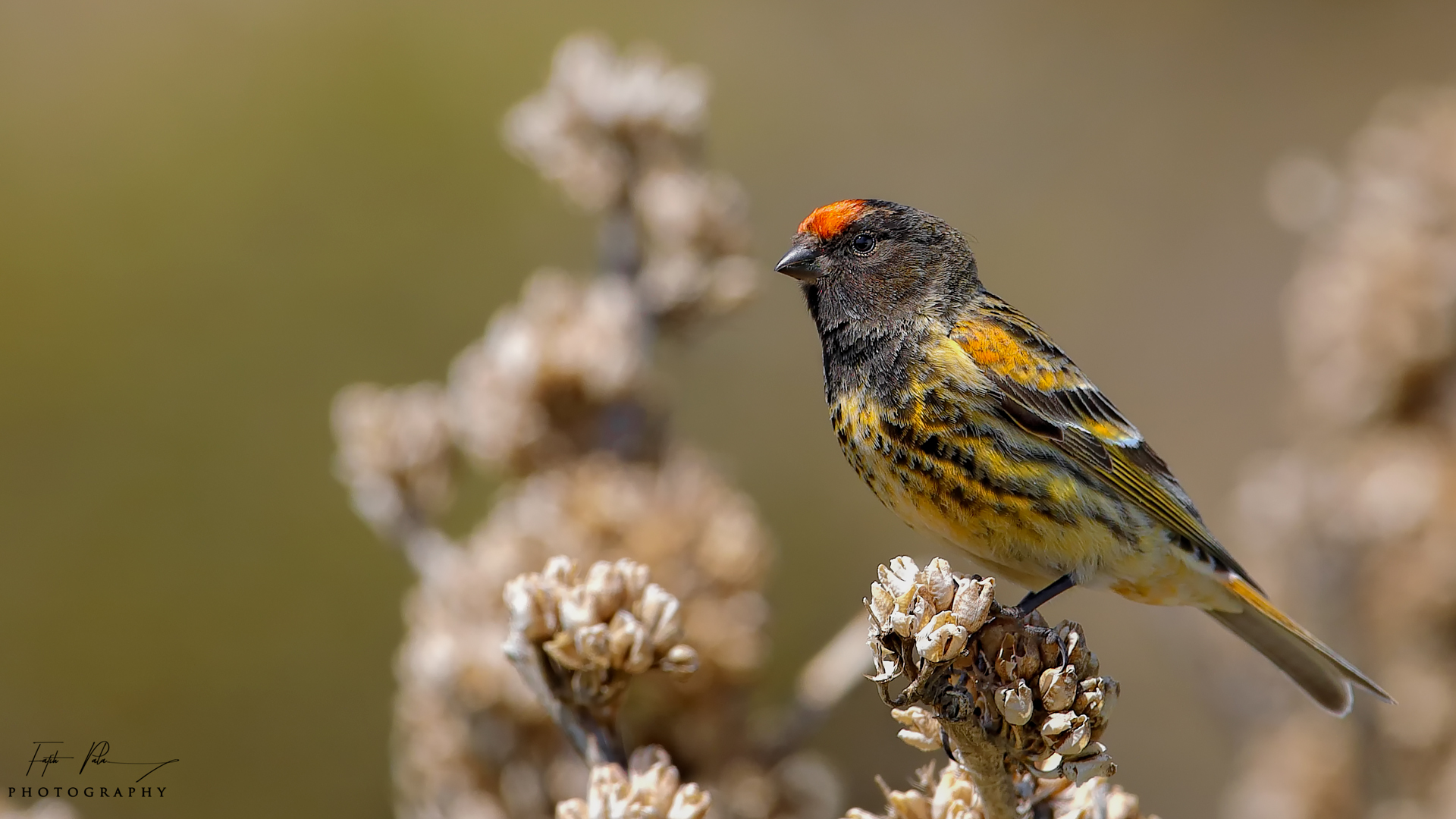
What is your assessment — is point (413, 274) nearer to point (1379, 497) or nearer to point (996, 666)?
point (1379, 497)

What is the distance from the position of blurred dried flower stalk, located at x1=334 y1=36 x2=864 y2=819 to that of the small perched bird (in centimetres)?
45

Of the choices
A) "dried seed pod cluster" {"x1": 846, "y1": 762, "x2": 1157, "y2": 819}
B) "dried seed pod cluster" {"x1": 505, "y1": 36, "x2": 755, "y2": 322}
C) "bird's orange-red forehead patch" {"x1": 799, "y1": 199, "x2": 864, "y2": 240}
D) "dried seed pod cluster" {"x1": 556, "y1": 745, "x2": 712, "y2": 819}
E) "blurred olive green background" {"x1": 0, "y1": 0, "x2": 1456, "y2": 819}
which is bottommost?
"dried seed pod cluster" {"x1": 846, "y1": 762, "x2": 1157, "y2": 819}

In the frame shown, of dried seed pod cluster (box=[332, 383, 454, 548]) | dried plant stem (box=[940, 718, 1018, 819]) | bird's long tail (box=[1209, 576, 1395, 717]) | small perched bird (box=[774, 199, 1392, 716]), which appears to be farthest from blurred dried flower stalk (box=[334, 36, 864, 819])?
dried plant stem (box=[940, 718, 1018, 819])

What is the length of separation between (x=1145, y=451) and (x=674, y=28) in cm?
603

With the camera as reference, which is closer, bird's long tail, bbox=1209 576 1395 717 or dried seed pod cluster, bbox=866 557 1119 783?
dried seed pod cluster, bbox=866 557 1119 783

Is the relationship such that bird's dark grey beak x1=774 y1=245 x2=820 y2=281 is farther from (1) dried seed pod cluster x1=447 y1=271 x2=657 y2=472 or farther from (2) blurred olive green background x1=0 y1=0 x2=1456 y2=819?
(2) blurred olive green background x1=0 y1=0 x2=1456 y2=819

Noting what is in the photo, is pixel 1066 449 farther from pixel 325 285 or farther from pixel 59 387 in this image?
pixel 59 387

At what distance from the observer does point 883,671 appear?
1.95 meters

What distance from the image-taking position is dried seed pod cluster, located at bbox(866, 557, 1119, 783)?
1.85 meters

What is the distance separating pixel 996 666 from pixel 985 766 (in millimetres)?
150

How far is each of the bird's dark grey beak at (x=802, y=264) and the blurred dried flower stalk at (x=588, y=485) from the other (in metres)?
0.25

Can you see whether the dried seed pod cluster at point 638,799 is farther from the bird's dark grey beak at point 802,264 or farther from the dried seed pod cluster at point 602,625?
the bird's dark grey beak at point 802,264

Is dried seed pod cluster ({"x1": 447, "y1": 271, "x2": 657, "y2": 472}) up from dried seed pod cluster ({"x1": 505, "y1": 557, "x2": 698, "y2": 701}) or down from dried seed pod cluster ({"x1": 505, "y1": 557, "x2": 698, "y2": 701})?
up

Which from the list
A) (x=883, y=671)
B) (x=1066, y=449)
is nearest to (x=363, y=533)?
(x=1066, y=449)
